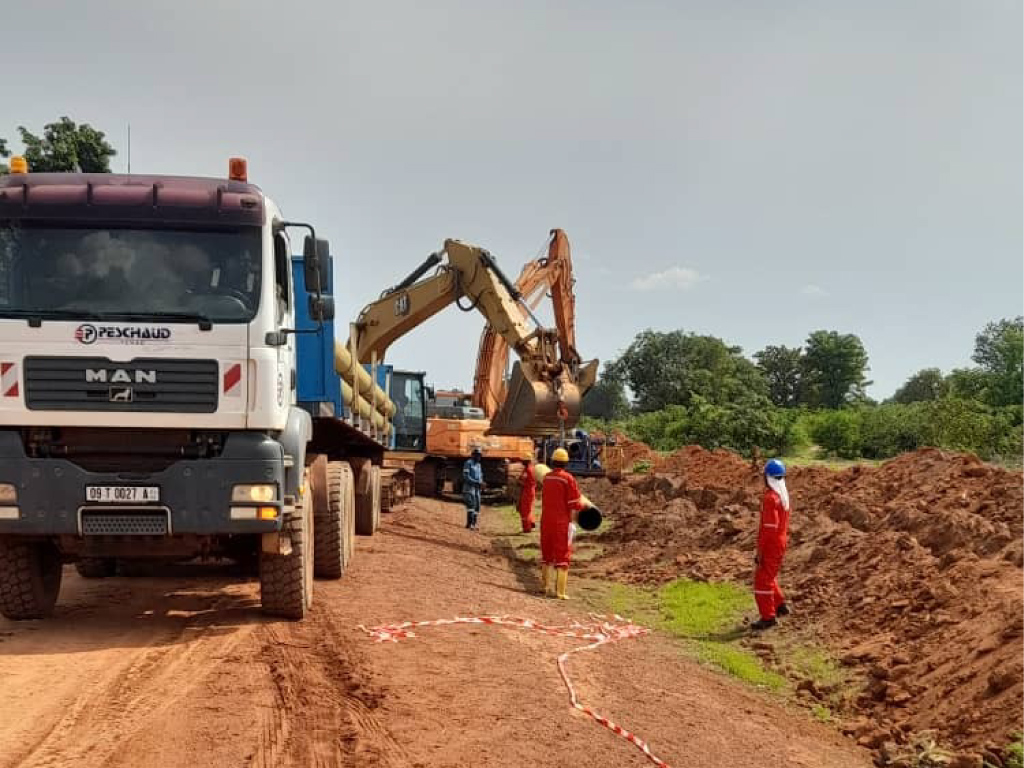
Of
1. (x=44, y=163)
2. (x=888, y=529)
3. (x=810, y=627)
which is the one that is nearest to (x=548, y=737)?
(x=810, y=627)

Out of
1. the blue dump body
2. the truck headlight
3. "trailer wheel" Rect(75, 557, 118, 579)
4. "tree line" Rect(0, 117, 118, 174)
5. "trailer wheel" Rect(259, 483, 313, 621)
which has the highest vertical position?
"tree line" Rect(0, 117, 118, 174)

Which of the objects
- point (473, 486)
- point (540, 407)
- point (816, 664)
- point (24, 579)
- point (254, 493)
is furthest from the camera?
point (473, 486)

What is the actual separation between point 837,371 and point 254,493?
71830mm

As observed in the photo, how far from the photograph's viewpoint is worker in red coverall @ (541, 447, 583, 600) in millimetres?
10445

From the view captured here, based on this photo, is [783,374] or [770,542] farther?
[783,374]

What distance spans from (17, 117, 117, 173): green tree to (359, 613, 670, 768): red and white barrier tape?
946 cm

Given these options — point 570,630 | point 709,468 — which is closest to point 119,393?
point 570,630

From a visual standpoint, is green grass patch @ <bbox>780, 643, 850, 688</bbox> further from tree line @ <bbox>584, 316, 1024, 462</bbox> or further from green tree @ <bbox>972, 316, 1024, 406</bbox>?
green tree @ <bbox>972, 316, 1024, 406</bbox>

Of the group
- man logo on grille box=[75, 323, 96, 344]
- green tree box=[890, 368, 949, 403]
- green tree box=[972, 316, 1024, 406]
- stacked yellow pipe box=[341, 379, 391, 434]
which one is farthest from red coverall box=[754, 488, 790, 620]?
green tree box=[890, 368, 949, 403]

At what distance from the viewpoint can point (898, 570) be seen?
9180 mm

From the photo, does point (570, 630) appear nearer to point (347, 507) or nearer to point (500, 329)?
point (347, 507)

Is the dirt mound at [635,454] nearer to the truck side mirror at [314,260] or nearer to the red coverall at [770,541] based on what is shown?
the red coverall at [770,541]

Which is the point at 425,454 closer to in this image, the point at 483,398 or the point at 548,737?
the point at 483,398

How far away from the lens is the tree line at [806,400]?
31.8 metres
